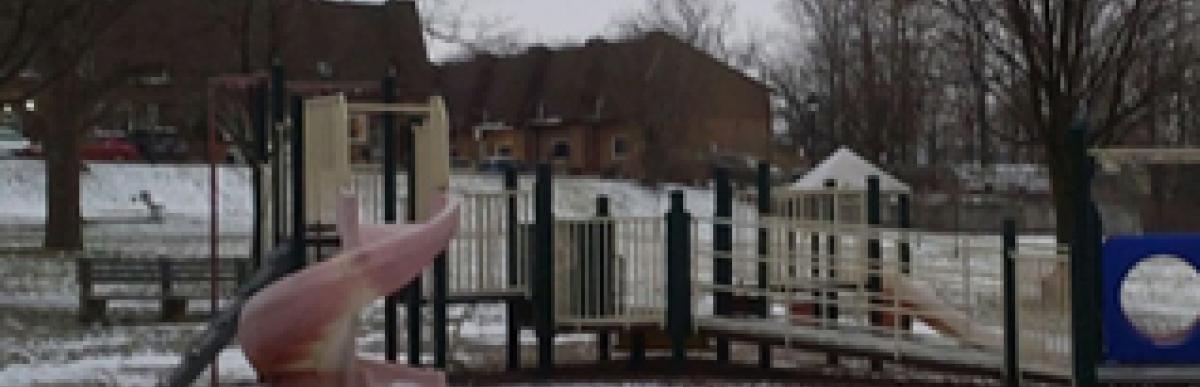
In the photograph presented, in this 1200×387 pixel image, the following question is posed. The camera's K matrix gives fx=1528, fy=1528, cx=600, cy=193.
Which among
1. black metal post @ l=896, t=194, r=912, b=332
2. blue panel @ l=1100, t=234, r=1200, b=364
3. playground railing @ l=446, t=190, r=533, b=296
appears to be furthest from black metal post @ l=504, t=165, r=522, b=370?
blue panel @ l=1100, t=234, r=1200, b=364

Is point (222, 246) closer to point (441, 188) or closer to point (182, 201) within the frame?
point (182, 201)

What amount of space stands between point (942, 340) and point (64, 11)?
12462mm

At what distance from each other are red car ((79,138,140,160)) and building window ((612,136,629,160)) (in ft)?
68.5

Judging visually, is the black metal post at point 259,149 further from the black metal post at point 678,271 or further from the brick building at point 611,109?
the brick building at point 611,109

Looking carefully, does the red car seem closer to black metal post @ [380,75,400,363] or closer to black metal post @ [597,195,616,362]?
black metal post @ [597,195,616,362]

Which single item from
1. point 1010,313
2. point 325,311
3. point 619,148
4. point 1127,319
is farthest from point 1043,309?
point 619,148

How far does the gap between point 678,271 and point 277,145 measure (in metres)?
3.87

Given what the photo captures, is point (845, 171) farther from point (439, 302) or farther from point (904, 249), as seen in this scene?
point (439, 302)

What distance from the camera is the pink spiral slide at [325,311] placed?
8.42m

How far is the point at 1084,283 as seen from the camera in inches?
437

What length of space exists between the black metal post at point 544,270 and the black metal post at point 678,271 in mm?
1108

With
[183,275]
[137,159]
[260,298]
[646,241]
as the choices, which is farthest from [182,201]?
[260,298]

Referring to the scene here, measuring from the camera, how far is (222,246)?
33188 millimetres

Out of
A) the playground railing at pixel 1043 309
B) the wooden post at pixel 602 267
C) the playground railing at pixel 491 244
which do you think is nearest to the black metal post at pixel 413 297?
the playground railing at pixel 491 244
